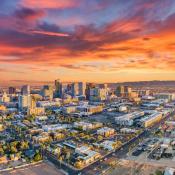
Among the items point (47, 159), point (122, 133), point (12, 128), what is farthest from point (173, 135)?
point (12, 128)

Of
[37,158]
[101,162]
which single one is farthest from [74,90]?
[101,162]

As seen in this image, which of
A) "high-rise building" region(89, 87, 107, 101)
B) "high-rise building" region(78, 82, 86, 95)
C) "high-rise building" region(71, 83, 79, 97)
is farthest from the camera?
"high-rise building" region(78, 82, 86, 95)

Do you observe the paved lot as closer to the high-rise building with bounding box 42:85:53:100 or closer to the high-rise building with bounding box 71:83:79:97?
the high-rise building with bounding box 42:85:53:100

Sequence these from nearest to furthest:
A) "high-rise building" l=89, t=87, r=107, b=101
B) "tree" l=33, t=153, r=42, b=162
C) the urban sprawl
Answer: the urban sprawl → "tree" l=33, t=153, r=42, b=162 → "high-rise building" l=89, t=87, r=107, b=101

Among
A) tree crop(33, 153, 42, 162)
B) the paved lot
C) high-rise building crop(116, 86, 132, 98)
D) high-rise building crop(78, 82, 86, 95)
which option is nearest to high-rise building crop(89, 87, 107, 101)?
high-rise building crop(78, 82, 86, 95)

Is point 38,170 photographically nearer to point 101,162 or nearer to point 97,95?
point 101,162

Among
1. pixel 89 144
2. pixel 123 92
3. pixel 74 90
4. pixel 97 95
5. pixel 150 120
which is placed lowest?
A: pixel 89 144

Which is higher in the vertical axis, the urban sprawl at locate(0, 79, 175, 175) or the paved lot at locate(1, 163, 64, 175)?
the urban sprawl at locate(0, 79, 175, 175)

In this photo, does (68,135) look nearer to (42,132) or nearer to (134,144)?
(42,132)

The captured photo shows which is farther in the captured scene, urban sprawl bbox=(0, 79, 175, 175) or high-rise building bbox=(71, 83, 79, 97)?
high-rise building bbox=(71, 83, 79, 97)

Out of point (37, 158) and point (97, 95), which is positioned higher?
point (97, 95)

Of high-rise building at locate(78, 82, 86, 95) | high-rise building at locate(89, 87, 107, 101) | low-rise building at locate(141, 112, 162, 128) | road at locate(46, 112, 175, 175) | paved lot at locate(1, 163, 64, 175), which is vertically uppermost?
high-rise building at locate(78, 82, 86, 95)

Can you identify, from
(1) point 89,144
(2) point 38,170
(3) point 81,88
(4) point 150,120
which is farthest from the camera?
(3) point 81,88
